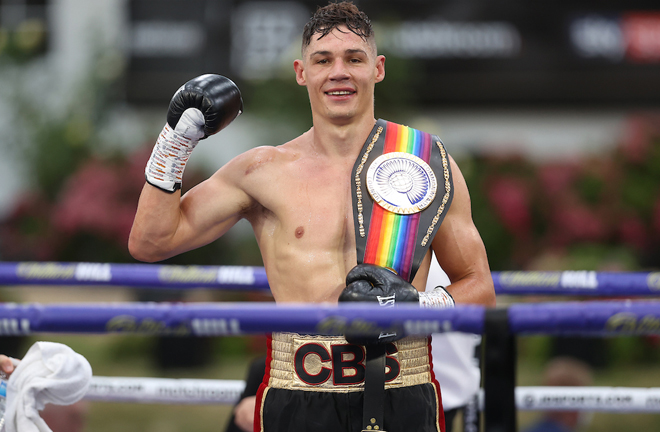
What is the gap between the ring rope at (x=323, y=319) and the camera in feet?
4.25

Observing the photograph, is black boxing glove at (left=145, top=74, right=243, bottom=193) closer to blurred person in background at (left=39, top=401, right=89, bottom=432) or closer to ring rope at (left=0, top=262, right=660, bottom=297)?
ring rope at (left=0, top=262, right=660, bottom=297)

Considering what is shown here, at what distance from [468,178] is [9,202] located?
18.8 feet

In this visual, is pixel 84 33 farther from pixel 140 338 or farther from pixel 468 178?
pixel 468 178

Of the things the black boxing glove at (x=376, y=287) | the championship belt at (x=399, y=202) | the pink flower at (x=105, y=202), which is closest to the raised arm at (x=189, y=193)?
the championship belt at (x=399, y=202)

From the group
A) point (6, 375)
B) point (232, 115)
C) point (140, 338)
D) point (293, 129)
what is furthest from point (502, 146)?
point (6, 375)

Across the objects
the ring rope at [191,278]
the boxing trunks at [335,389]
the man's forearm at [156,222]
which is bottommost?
the boxing trunks at [335,389]

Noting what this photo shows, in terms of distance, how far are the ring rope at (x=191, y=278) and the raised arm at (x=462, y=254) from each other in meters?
0.42

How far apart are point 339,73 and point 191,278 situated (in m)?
0.87

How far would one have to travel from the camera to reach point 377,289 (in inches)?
68.9

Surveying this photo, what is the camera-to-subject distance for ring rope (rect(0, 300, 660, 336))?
1297 mm

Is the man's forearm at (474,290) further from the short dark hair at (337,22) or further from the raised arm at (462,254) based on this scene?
the short dark hair at (337,22)

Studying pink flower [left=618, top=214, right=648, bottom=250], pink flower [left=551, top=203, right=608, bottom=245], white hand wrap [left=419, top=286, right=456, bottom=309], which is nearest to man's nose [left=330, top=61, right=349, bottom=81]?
white hand wrap [left=419, top=286, right=456, bottom=309]

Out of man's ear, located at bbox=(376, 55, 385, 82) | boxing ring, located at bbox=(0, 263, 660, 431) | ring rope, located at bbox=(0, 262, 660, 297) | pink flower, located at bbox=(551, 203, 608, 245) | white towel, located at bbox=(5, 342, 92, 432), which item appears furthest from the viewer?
pink flower, located at bbox=(551, 203, 608, 245)

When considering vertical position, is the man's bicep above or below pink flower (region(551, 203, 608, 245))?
above
